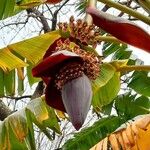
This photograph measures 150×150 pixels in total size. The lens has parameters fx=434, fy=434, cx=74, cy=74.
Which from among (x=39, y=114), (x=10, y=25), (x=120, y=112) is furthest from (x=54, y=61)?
(x=10, y=25)

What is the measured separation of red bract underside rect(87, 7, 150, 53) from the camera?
0.83 m

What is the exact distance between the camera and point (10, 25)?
4719mm

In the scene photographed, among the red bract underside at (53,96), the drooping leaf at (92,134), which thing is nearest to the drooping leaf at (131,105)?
the drooping leaf at (92,134)

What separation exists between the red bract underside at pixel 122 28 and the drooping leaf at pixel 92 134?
105 centimetres

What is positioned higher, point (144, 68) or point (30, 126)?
point (144, 68)

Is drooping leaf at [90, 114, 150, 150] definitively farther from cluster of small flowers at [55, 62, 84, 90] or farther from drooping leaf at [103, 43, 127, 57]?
drooping leaf at [103, 43, 127, 57]

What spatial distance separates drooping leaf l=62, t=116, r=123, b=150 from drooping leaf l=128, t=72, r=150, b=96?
170 millimetres

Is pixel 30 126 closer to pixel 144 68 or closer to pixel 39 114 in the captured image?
pixel 39 114

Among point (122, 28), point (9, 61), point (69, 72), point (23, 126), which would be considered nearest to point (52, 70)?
point (69, 72)

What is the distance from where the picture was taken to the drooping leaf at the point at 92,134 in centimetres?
186

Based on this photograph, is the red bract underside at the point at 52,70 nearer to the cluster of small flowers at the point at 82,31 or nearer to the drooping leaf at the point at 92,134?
the cluster of small flowers at the point at 82,31

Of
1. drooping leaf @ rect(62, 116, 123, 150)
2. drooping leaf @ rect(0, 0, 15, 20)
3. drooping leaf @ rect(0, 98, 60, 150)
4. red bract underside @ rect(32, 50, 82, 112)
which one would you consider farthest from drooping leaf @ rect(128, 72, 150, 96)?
red bract underside @ rect(32, 50, 82, 112)

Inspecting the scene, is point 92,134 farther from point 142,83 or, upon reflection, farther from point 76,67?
point 76,67

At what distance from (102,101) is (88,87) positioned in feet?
→ 2.89
